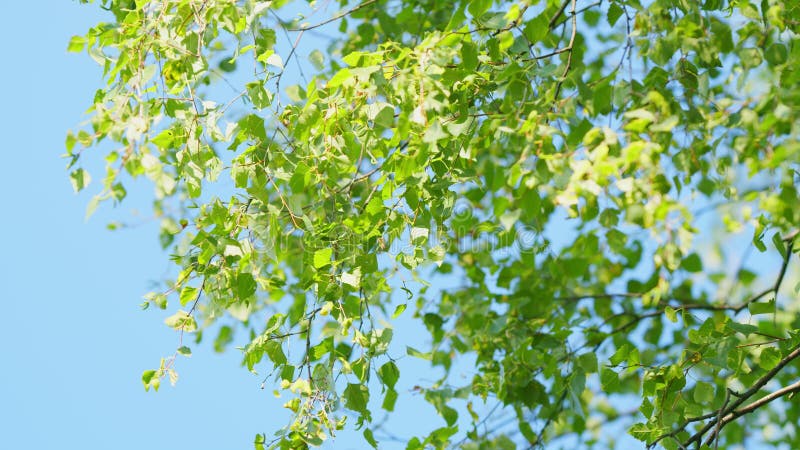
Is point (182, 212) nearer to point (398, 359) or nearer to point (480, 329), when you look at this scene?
point (480, 329)

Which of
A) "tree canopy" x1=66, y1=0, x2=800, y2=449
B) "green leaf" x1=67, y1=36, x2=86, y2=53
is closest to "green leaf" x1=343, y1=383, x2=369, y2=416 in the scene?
"tree canopy" x1=66, y1=0, x2=800, y2=449

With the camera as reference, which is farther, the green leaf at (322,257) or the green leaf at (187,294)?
the green leaf at (187,294)

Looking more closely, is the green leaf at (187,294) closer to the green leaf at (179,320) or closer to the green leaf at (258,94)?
the green leaf at (179,320)

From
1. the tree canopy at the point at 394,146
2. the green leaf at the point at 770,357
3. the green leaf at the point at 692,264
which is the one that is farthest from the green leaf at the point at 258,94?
the green leaf at the point at 692,264

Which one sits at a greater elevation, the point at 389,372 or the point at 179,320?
the point at 179,320

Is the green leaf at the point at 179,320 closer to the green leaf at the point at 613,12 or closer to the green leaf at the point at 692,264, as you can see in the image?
the green leaf at the point at 613,12

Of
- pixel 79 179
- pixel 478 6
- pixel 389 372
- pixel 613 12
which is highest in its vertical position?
pixel 613 12

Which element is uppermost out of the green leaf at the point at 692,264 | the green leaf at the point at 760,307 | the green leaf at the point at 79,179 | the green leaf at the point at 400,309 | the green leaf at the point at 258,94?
the green leaf at the point at 692,264

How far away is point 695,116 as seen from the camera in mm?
2160

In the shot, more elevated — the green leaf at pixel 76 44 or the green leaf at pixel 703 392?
the green leaf at pixel 76 44

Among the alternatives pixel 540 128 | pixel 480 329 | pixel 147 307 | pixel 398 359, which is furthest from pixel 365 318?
pixel 480 329

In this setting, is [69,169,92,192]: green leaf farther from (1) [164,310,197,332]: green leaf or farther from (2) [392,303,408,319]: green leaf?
(2) [392,303,408,319]: green leaf

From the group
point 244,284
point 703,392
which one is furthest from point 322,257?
point 703,392

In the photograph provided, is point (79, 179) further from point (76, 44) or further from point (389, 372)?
point (389, 372)
